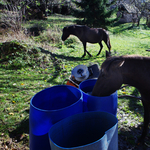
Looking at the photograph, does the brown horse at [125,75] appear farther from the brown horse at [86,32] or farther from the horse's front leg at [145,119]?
the brown horse at [86,32]

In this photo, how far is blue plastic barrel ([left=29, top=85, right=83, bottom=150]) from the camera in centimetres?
146

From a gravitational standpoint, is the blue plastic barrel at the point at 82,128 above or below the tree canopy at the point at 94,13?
below

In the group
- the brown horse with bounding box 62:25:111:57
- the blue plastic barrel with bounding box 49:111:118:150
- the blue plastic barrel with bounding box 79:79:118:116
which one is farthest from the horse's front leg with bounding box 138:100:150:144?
the brown horse with bounding box 62:25:111:57

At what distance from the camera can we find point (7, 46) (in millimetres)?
7309

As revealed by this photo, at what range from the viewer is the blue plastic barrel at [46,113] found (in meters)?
1.46

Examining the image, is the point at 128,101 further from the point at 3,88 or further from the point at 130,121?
the point at 3,88

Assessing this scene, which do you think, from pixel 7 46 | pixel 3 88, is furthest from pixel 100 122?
pixel 7 46

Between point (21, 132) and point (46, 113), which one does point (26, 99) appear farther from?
point (46, 113)

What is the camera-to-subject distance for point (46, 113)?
144 cm

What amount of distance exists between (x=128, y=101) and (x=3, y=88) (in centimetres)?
428

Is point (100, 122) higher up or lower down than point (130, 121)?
higher up

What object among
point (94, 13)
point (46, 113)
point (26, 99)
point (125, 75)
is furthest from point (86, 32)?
point (94, 13)

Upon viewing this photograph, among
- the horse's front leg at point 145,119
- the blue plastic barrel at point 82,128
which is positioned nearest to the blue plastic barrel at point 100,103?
the blue plastic barrel at point 82,128

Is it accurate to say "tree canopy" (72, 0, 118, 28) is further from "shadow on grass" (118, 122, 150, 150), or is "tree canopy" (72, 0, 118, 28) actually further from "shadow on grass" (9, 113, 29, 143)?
"shadow on grass" (9, 113, 29, 143)
